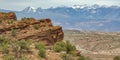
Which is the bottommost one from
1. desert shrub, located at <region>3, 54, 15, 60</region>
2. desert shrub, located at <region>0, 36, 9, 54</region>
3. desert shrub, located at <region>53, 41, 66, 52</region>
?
desert shrub, located at <region>53, 41, 66, 52</region>

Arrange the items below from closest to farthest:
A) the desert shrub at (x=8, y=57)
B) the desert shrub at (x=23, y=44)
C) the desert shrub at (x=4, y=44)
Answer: the desert shrub at (x=8, y=57), the desert shrub at (x=23, y=44), the desert shrub at (x=4, y=44)

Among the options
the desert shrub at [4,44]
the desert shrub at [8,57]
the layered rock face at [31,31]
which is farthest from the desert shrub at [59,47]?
the desert shrub at [8,57]

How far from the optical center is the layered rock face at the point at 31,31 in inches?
2953

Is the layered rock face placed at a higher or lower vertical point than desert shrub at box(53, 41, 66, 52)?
higher

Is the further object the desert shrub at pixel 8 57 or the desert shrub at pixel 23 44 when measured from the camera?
the desert shrub at pixel 23 44

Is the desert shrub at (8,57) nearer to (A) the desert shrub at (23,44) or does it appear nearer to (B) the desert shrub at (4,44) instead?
(B) the desert shrub at (4,44)

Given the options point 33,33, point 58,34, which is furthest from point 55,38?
point 33,33

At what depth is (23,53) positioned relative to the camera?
211ft

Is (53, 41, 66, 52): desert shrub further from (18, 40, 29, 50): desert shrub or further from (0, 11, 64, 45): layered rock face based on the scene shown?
(18, 40, 29, 50): desert shrub

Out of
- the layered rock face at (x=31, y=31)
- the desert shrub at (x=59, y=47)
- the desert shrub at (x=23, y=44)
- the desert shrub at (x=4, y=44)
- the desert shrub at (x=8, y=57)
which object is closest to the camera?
the desert shrub at (x=8, y=57)

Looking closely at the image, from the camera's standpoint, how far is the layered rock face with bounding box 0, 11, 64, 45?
75000 millimetres

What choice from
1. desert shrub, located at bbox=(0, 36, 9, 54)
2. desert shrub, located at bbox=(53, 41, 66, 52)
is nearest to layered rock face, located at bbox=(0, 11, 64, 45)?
desert shrub, located at bbox=(0, 36, 9, 54)

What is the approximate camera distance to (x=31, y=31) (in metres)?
77.8

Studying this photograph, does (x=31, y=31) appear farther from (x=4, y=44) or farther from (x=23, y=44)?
(x=23, y=44)
